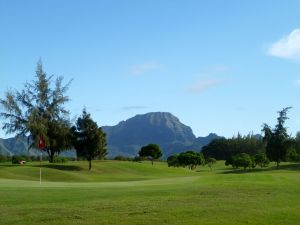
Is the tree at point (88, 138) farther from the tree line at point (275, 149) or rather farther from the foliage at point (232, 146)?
the foliage at point (232, 146)

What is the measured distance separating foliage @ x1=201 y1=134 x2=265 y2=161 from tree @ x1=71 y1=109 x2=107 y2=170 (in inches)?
3825

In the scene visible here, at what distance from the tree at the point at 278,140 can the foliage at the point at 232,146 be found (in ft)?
Answer: 151

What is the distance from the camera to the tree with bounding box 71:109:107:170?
246 feet

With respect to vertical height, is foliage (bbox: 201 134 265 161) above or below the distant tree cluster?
above

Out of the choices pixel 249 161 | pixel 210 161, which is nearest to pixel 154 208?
pixel 249 161

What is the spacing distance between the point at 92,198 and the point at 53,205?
3482mm

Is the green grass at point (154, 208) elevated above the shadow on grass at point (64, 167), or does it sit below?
below

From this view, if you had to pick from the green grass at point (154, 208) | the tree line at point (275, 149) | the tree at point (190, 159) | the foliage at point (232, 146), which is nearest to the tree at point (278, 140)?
the tree line at point (275, 149)

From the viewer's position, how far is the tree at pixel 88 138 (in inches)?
2958

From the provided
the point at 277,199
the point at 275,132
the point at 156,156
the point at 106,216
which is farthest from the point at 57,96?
the point at 106,216

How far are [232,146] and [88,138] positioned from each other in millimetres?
104353

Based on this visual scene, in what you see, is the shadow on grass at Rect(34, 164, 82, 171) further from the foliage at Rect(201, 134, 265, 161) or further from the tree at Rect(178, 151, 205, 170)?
the foliage at Rect(201, 134, 265, 161)

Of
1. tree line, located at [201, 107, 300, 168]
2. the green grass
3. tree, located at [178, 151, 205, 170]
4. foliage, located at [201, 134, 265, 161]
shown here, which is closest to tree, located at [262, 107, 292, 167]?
tree line, located at [201, 107, 300, 168]

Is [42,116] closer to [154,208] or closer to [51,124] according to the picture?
[51,124]
